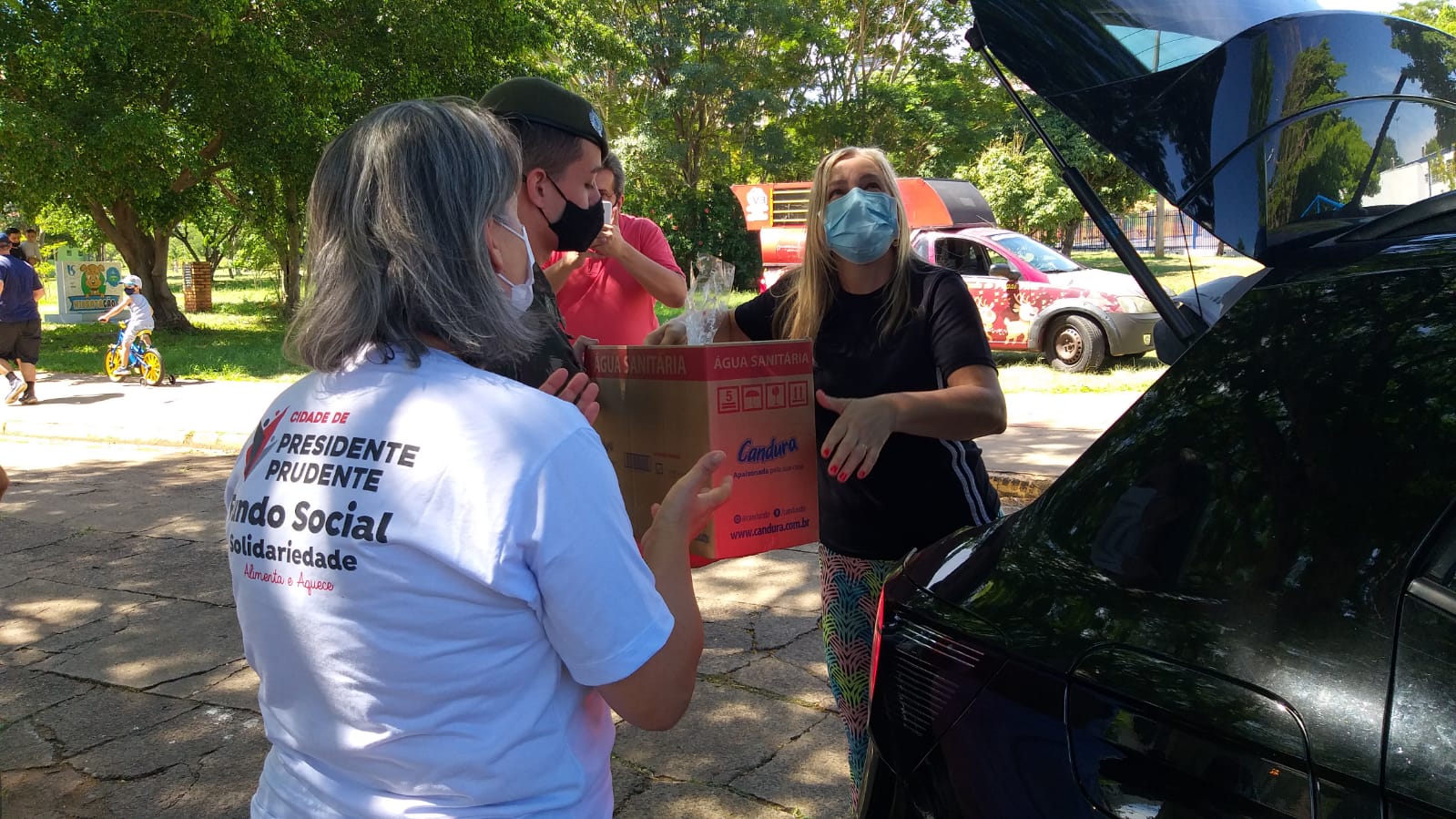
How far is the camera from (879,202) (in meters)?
2.59

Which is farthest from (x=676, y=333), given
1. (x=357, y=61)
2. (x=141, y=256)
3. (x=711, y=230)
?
(x=711, y=230)

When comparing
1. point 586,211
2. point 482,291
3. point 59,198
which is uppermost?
point 59,198

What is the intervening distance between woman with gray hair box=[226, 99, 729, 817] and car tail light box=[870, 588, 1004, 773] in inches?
15.9

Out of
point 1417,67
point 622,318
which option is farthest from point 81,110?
point 1417,67

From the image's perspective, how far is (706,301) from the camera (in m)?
2.67

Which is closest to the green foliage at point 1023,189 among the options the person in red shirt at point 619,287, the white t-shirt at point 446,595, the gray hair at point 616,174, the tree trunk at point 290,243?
the tree trunk at point 290,243

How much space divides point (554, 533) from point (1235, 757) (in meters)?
0.82

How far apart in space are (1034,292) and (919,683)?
12149 millimetres

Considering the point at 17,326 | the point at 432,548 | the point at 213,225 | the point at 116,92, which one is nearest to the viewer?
the point at 432,548

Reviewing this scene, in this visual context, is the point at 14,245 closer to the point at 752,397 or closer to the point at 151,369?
the point at 151,369

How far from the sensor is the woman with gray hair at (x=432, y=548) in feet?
4.01

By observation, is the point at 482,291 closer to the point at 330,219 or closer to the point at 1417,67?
the point at 330,219

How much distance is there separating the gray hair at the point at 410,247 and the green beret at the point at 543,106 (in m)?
0.69

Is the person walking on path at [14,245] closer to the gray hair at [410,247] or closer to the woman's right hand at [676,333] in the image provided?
the woman's right hand at [676,333]
